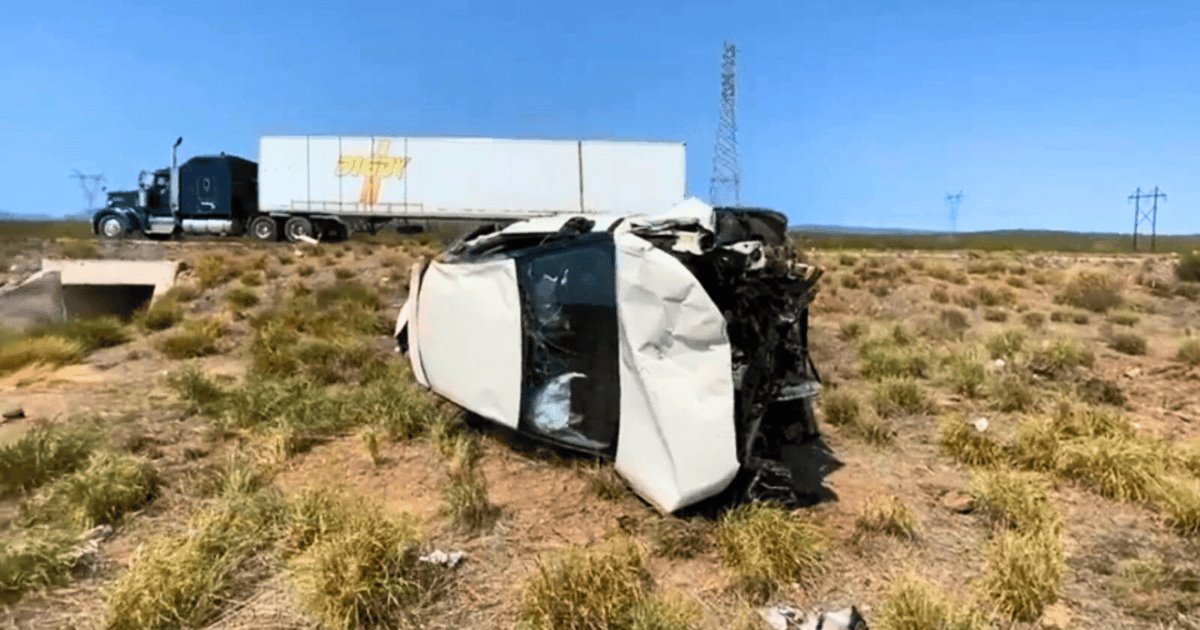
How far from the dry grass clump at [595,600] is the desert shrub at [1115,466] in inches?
137

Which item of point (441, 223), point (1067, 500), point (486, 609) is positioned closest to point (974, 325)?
point (1067, 500)

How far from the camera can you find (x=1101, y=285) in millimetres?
17828

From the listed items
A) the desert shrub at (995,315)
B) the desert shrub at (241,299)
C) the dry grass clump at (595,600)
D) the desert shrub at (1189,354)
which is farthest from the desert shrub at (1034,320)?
the desert shrub at (241,299)

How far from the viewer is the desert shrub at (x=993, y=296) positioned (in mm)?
15763

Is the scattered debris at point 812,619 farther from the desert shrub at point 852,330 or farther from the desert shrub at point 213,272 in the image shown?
the desert shrub at point 213,272

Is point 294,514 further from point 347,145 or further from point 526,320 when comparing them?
point 347,145

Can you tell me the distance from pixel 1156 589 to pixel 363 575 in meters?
4.06

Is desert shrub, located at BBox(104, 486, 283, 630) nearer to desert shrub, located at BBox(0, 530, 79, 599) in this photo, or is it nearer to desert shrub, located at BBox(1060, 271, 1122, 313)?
desert shrub, located at BBox(0, 530, 79, 599)

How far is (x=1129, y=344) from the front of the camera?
1092 centimetres

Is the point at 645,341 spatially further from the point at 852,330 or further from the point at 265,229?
the point at 265,229

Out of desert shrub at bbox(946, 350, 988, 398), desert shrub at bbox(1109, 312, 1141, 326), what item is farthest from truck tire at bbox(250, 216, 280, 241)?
desert shrub at bbox(1109, 312, 1141, 326)

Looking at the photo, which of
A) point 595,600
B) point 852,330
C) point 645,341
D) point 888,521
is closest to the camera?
point 595,600

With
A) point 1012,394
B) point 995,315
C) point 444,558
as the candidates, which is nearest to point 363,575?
point 444,558

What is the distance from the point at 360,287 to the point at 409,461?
9.67 m
